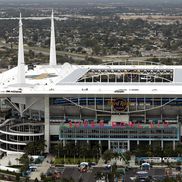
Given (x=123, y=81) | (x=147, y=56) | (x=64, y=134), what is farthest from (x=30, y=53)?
(x=64, y=134)

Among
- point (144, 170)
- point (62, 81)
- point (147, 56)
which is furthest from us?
point (147, 56)

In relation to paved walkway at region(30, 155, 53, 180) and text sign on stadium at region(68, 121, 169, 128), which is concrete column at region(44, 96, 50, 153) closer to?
paved walkway at region(30, 155, 53, 180)

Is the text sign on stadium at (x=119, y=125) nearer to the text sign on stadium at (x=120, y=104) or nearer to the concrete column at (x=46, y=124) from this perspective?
the text sign on stadium at (x=120, y=104)

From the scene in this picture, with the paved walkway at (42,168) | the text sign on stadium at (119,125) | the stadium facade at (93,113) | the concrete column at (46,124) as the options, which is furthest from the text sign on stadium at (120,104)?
Result: the paved walkway at (42,168)

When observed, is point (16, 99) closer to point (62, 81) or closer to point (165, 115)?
point (62, 81)

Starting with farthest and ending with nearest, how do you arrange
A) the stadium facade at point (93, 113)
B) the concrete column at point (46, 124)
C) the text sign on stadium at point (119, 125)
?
the concrete column at point (46, 124)
the stadium facade at point (93, 113)
the text sign on stadium at point (119, 125)

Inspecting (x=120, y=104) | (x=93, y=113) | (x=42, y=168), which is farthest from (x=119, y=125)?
(x=42, y=168)

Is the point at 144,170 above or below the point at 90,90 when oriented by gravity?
below
